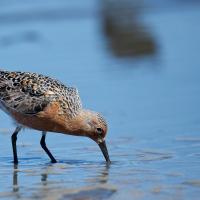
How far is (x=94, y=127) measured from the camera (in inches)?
385

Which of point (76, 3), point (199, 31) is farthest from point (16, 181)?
point (76, 3)

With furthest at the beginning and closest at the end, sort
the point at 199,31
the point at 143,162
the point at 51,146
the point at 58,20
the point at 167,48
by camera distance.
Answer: the point at 58,20 < the point at 199,31 < the point at 167,48 < the point at 51,146 < the point at 143,162

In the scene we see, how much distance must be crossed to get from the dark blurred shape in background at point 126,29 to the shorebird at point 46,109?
6.52 meters

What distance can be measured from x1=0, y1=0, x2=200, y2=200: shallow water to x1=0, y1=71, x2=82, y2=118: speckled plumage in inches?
24.4

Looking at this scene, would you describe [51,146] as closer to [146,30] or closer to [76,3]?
[146,30]

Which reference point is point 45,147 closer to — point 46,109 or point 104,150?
point 46,109

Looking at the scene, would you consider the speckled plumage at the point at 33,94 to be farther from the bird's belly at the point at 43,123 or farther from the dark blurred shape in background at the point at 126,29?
the dark blurred shape in background at the point at 126,29

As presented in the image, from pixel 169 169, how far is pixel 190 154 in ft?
2.61

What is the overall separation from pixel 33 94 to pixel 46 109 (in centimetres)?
31

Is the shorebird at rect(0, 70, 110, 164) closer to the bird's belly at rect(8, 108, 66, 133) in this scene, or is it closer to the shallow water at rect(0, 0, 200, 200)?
the bird's belly at rect(8, 108, 66, 133)

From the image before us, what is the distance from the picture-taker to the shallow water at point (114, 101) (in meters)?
8.20

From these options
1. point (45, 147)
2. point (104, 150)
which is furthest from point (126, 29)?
point (104, 150)

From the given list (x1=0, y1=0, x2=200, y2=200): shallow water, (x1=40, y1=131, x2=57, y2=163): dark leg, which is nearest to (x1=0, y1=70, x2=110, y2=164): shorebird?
(x1=40, y1=131, x2=57, y2=163): dark leg

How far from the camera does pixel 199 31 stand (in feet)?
60.4
